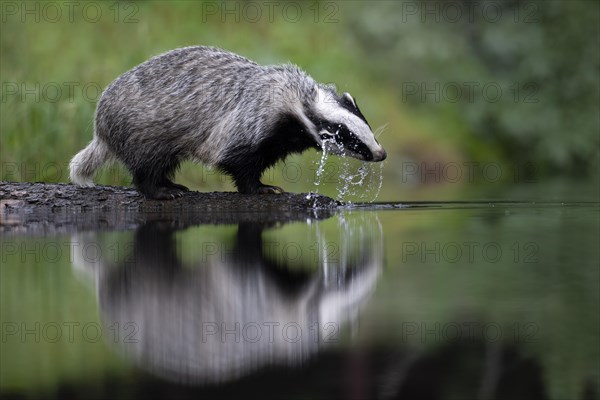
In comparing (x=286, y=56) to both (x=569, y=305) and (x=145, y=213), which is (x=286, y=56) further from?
(x=569, y=305)

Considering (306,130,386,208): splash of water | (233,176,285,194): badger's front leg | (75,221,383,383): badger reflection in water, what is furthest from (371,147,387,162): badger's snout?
(75,221,383,383): badger reflection in water

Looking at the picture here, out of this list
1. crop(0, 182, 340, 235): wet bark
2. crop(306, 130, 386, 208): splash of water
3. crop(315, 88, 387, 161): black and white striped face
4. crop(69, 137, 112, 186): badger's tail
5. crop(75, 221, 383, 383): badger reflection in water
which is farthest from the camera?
crop(69, 137, 112, 186): badger's tail

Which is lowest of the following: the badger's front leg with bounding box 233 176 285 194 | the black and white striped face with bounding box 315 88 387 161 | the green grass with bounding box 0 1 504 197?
the badger's front leg with bounding box 233 176 285 194

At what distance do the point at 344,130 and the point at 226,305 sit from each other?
3.15 m

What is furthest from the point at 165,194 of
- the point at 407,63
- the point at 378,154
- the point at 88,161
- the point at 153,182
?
the point at 407,63

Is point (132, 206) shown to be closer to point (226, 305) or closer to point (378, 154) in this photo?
point (378, 154)

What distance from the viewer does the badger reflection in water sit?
2705 mm

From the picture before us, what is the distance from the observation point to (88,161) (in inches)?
269

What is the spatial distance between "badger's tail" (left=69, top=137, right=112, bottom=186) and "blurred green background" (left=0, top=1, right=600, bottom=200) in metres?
1.97

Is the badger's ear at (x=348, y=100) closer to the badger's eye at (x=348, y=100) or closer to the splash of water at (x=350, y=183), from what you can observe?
the badger's eye at (x=348, y=100)

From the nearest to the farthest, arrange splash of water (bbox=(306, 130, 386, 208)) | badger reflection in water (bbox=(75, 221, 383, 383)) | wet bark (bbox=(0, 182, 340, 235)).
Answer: badger reflection in water (bbox=(75, 221, 383, 383)) → wet bark (bbox=(0, 182, 340, 235)) → splash of water (bbox=(306, 130, 386, 208))

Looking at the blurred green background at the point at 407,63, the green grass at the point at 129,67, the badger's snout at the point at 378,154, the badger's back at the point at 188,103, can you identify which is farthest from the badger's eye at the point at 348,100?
the blurred green background at the point at 407,63

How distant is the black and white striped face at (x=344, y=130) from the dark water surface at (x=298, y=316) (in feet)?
3.52

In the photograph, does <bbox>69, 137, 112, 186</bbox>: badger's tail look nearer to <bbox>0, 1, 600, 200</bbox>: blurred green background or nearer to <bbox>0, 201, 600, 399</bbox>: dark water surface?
<bbox>0, 201, 600, 399</bbox>: dark water surface
